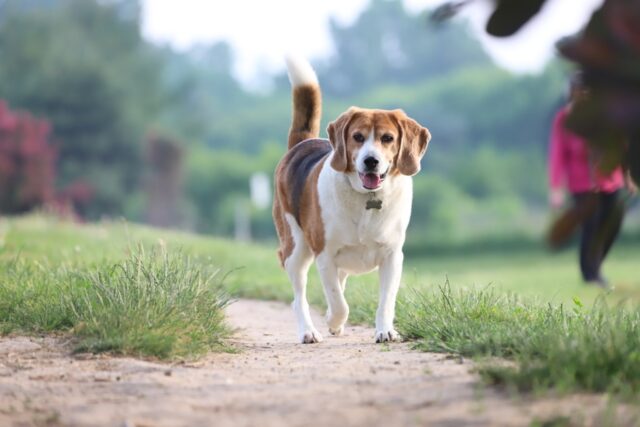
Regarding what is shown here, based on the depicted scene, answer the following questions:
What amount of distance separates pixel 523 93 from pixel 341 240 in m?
43.5

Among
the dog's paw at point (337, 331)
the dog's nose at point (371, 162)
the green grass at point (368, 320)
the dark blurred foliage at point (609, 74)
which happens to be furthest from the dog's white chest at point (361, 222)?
the dark blurred foliage at point (609, 74)

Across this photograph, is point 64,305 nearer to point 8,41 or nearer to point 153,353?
point 153,353

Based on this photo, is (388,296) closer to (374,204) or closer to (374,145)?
(374,204)

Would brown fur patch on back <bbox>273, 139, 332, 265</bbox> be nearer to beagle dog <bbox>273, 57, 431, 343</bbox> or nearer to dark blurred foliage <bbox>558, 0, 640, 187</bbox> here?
beagle dog <bbox>273, 57, 431, 343</bbox>

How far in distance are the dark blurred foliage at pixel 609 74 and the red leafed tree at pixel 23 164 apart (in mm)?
23089

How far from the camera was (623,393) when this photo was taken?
3.40 meters

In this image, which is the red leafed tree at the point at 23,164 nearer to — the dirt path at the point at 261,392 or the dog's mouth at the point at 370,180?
the dog's mouth at the point at 370,180

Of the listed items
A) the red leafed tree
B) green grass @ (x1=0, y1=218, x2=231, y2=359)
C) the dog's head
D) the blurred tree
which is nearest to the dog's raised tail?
the dog's head

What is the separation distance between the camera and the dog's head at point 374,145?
17.7ft

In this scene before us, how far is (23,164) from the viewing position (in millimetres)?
24891

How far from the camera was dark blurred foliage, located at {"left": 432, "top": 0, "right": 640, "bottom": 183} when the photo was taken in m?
2.15

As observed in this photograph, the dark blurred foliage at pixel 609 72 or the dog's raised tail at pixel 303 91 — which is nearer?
the dark blurred foliage at pixel 609 72

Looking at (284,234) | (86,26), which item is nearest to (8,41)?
(86,26)

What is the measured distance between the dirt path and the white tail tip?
7.00ft
